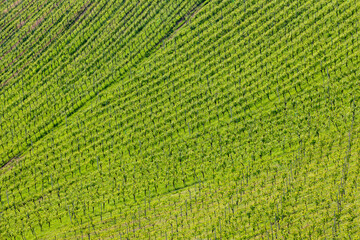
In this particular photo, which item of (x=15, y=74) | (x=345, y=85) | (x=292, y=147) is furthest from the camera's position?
(x=15, y=74)

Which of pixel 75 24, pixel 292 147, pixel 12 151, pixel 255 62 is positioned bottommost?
pixel 292 147

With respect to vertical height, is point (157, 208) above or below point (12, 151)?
below

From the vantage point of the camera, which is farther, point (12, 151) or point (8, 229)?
point (12, 151)

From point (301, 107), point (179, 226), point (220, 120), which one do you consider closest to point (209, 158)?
point (220, 120)

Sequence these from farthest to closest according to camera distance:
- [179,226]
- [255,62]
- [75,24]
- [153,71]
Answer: [75,24] < [153,71] < [255,62] < [179,226]

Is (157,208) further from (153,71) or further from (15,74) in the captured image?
(15,74)

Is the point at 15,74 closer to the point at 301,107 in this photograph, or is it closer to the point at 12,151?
the point at 12,151
